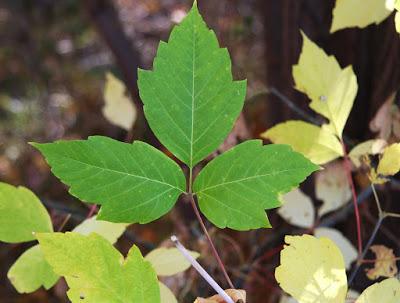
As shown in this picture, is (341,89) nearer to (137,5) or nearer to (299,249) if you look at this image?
(299,249)

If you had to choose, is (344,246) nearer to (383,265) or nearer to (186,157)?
(383,265)

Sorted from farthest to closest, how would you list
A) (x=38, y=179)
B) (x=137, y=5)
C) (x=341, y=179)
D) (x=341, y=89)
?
(x=137, y=5)
(x=38, y=179)
(x=341, y=179)
(x=341, y=89)

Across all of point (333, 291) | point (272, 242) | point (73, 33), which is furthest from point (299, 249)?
point (73, 33)

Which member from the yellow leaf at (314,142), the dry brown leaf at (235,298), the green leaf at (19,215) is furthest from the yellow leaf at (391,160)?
the green leaf at (19,215)

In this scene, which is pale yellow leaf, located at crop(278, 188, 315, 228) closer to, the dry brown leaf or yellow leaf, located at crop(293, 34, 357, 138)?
yellow leaf, located at crop(293, 34, 357, 138)

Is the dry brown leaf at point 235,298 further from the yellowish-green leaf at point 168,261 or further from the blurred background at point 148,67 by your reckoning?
the blurred background at point 148,67

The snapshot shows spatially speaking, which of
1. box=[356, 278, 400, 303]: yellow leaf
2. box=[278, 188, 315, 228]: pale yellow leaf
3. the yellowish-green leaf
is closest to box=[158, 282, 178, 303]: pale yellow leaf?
the yellowish-green leaf
